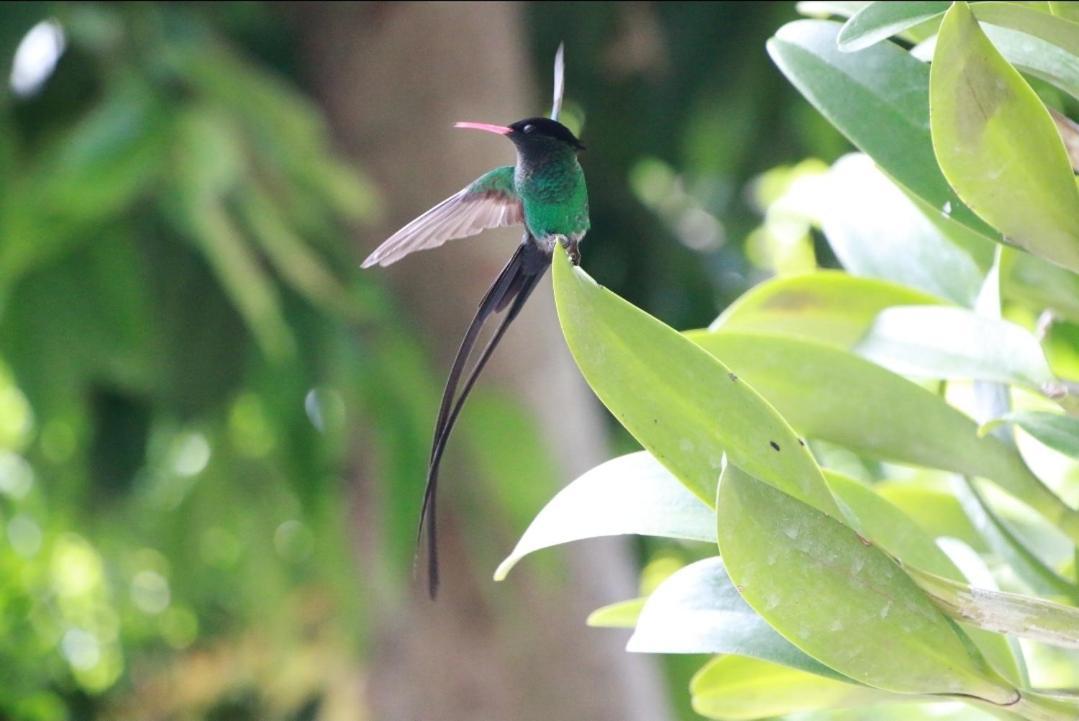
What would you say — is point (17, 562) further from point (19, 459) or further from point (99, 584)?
point (19, 459)

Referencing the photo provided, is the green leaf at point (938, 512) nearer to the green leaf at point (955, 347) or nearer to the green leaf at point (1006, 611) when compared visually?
the green leaf at point (955, 347)

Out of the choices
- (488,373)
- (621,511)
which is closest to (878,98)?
(621,511)

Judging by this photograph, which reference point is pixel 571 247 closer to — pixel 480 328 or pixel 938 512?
pixel 480 328

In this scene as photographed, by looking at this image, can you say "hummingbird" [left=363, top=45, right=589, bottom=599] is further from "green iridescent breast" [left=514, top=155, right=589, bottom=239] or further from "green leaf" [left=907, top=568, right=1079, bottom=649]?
"green leaf" [left=907, top=568, right=1079, bottom=649]

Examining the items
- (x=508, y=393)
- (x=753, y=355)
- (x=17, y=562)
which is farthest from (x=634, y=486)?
(x=17, y=562)

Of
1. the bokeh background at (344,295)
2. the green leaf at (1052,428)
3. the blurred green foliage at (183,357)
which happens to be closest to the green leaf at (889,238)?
the green leaf at (1052,428)
